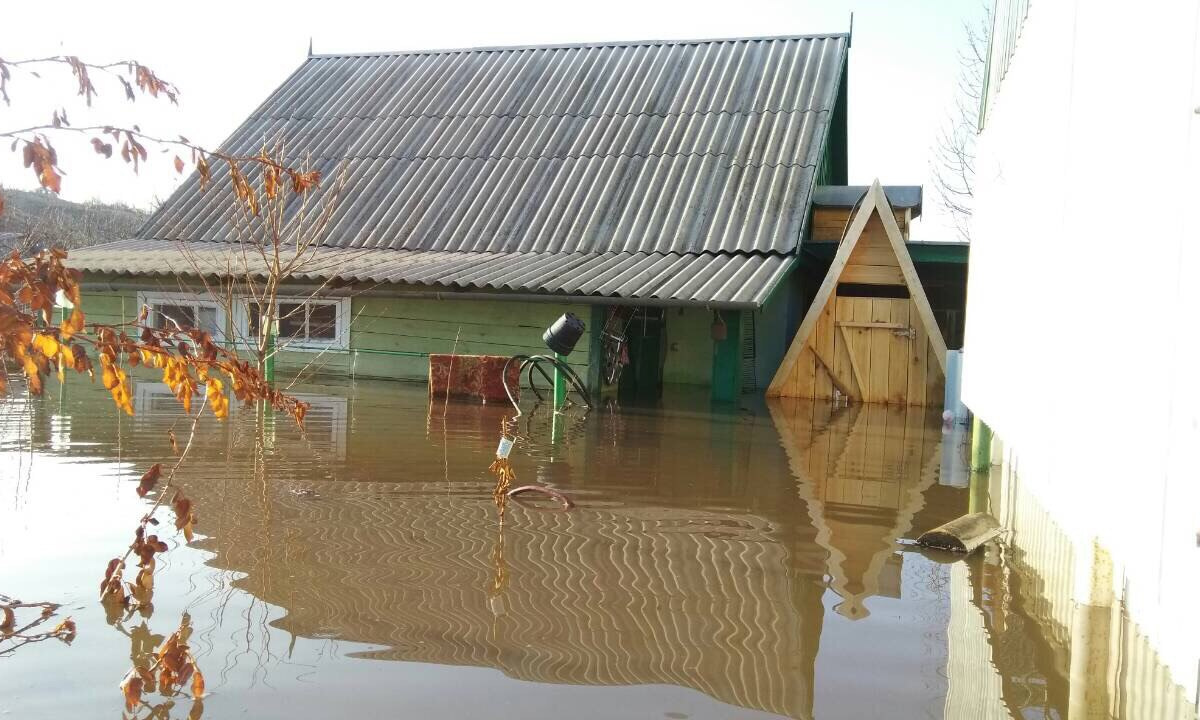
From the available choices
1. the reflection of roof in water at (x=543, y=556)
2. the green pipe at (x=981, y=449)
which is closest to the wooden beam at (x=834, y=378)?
the reflection of roof in water at (x=543, y=556)

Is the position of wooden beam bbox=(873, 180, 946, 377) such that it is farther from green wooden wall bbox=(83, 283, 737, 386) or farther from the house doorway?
the house doorway

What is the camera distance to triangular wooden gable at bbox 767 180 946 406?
1638 cm

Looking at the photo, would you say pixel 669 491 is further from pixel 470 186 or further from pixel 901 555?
pixel 470 186

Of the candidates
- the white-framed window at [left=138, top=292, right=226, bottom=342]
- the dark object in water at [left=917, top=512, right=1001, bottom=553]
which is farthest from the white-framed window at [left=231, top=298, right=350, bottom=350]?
the dark object in water at [left=917, top=512, right=1001, bottom=553]

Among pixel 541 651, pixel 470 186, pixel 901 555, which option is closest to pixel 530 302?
pixel 470 186

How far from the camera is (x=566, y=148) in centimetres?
2080

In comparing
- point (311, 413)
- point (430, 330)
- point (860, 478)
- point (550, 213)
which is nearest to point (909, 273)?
point (550, 213)

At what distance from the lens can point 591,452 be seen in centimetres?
1016

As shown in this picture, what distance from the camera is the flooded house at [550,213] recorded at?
53.0 ft

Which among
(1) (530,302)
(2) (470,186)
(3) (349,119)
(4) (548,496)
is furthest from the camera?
(3) (349,119)

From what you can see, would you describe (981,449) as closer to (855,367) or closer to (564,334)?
(564,334)

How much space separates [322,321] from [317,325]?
1259 millimetres

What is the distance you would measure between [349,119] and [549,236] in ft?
22.5

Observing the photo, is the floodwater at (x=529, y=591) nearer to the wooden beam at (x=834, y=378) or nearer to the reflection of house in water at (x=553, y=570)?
the reflection of house in water at (x=553, y=570)
